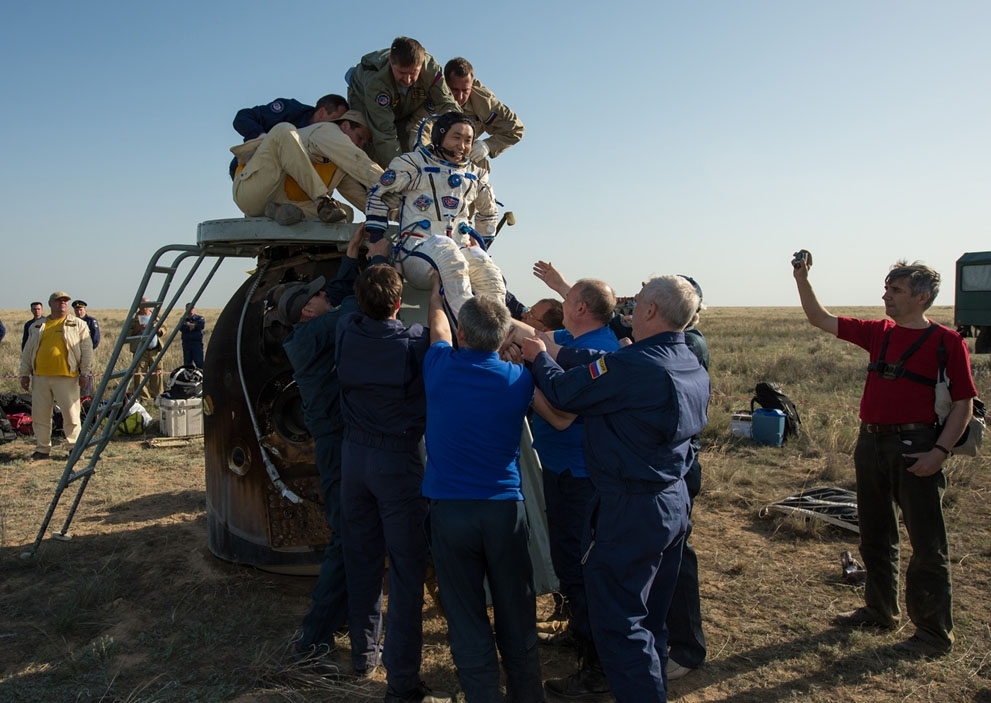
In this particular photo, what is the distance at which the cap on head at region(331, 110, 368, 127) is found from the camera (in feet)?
20.7

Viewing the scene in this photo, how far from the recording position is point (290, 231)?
19.0 ft

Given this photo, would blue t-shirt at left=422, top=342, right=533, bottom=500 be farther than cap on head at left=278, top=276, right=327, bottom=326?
No

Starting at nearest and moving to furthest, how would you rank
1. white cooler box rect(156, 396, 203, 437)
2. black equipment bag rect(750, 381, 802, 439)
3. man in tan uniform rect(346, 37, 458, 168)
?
man in tan uniform rect(346, 37, 458, 168)
black equipment bag rect(750, 381, 802, 439)
white cooler box rect(156, 396, 203, 437)

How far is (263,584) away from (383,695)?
1975 millimetres

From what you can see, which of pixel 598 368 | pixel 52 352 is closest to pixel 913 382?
pixel 598 368

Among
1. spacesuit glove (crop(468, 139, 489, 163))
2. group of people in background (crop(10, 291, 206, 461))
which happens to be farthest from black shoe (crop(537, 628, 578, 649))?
group of people in background (crop(10, 291, 206, 461))

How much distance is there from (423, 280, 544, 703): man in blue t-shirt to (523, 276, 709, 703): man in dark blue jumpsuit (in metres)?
0.28

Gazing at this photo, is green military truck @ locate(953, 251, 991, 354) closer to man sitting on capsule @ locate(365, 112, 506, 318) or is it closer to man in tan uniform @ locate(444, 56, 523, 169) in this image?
man in tan uniform @ locate(444, 56, 523, 169)

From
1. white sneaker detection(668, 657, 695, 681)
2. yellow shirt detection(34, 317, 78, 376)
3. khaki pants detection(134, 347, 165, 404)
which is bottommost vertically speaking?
white sneaker detection(668, 657, 695, 681)

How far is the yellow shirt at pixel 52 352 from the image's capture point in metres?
10.7

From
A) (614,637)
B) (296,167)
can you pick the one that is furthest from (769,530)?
(296,167)

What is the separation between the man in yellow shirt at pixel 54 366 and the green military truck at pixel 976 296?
71.7ft

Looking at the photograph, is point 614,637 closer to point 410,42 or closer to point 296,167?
point 296,167

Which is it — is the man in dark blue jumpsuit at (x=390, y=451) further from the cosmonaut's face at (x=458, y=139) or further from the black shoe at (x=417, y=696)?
the cosmonaut's face at (x=458, y=139)
